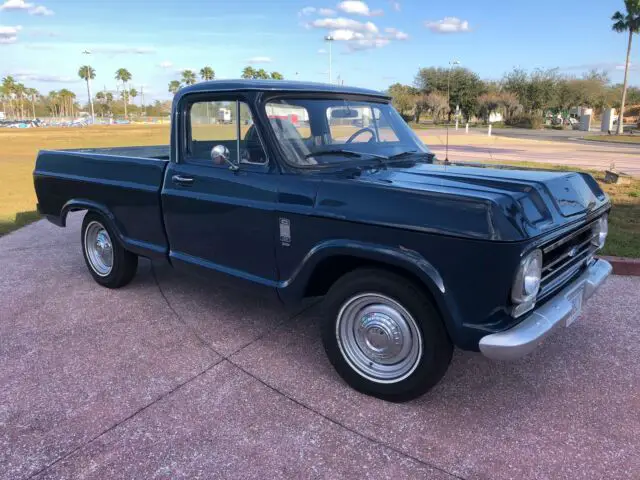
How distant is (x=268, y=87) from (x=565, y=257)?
2235mm

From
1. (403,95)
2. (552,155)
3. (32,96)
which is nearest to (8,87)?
(32,96)

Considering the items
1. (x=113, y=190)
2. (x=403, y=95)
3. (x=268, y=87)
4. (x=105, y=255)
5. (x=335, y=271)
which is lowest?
(x=105, y=255)

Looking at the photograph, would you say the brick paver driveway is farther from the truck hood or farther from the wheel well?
the truck hood

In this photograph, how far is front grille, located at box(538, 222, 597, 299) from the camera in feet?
9.64

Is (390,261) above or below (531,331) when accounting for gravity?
above

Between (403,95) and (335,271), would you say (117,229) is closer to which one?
(335,271)

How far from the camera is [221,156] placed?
140 inches

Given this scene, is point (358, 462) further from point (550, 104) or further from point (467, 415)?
point (550, 104)

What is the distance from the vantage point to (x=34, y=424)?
9.73 ft

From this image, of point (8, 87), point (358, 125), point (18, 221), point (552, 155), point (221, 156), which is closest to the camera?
point (221, 156)

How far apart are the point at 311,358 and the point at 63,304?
2.57 metres

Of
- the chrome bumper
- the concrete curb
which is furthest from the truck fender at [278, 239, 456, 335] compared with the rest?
the concrete curb

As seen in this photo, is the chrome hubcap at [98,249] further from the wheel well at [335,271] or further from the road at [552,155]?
the road at [552,155]

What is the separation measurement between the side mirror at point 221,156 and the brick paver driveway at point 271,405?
4.50ft
